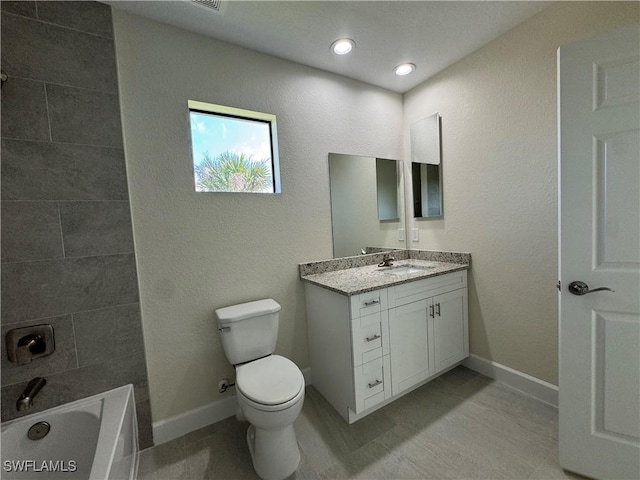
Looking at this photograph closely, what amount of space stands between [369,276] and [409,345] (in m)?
0.53

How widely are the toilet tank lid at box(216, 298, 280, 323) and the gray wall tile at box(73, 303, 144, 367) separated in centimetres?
46

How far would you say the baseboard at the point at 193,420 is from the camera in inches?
61.1

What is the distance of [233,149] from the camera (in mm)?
1869

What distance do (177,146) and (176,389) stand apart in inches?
59.7

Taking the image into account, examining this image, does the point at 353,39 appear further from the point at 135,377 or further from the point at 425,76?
the point at 135,377

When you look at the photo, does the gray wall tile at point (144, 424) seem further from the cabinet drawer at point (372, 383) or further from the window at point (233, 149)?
the window at point (233, 149)

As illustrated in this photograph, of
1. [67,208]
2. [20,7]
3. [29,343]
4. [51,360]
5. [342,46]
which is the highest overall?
[342,46]

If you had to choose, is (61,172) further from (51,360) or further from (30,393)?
(30,393)

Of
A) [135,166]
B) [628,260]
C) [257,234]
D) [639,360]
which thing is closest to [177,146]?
[135,166]

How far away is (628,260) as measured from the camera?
1.07m

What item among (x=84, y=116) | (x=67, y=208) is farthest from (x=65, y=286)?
(x=84, y=116)

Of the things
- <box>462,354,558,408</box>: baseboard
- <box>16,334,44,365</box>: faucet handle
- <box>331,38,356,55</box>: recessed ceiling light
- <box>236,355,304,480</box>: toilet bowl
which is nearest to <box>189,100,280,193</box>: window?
<box>331,38,356,55</box>: recessed ceiling light

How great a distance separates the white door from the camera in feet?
3.47

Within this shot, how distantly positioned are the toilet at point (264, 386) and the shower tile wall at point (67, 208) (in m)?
0.54
